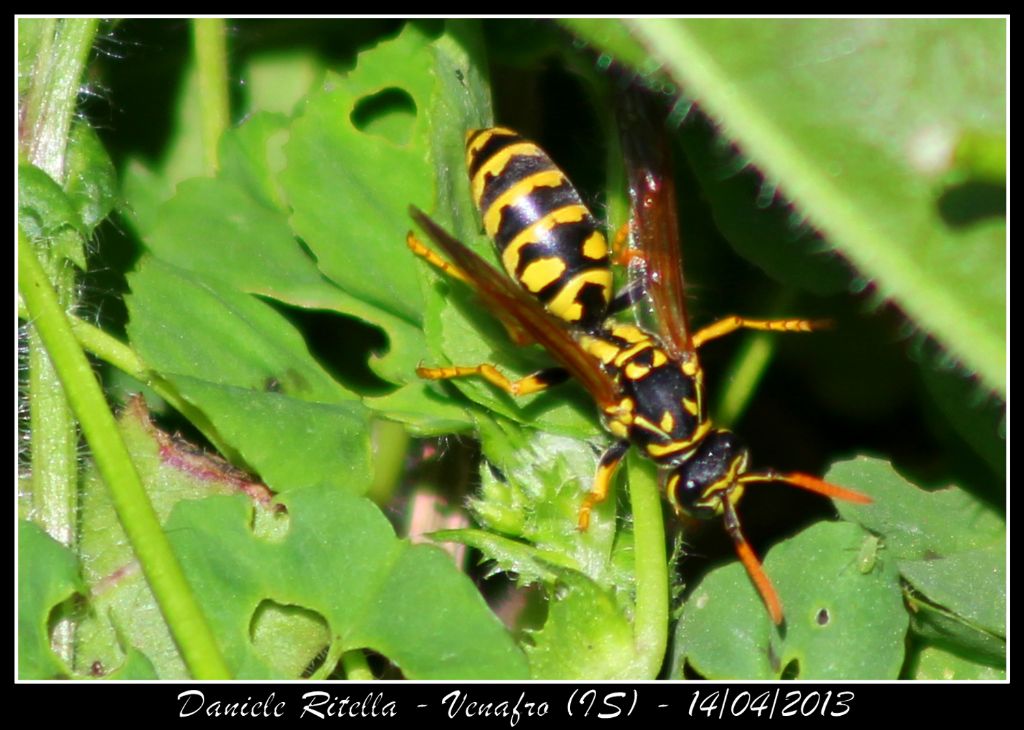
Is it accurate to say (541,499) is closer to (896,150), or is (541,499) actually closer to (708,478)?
(708,478)

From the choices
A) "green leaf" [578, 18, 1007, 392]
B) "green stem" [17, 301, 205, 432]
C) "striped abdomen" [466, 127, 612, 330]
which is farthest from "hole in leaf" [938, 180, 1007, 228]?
"green stem" [17, 301, 205, 432]

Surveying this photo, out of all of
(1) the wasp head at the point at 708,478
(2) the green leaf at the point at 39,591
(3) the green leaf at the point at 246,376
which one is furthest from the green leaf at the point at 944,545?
(2) the green leaf at the point at 39,591

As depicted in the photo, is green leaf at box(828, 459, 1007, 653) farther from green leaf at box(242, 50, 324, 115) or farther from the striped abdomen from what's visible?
green leaf at box(242, 50, 324, 115)

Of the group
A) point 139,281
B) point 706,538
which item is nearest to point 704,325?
point 706,538

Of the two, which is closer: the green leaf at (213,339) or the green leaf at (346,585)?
the green leaf at (346,585)

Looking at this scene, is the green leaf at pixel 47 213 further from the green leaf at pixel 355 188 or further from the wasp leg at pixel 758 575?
the wasp leg at pixel 758 575
